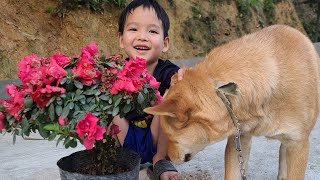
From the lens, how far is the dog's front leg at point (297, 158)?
2.88 meters

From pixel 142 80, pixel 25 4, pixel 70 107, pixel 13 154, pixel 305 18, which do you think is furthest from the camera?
pixel 305 18

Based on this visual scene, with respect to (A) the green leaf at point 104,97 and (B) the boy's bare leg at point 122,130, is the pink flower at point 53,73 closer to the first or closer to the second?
(A) the green leaf at point 104,97

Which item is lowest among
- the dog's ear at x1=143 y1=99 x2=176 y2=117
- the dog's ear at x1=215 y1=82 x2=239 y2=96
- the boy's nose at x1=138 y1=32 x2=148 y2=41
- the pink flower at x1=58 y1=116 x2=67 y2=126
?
the pink flower at x1=58 y1=116 x2=67 y2=126

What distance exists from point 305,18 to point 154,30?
11399 millimetres

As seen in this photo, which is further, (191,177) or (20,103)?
(191,177)

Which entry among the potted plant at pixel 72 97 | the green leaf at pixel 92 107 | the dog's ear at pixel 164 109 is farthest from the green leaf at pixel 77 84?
the dog's ear at pixel 164 109

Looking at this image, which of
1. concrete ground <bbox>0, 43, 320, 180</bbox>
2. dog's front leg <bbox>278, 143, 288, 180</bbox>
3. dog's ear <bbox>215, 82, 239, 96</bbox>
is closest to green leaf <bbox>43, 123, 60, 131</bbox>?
dog's ear <bbox>215, 82, 239, 96</bbox>

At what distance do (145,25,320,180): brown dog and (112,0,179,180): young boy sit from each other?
1.84ft

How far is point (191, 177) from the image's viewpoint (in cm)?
348

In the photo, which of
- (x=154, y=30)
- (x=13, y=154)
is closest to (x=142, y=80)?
(x=154, y=30)

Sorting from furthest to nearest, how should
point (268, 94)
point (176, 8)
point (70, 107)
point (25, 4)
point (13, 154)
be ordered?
point (176, 8), point (25, 4), point (13, 154), point (268, 94), point (70, 107)

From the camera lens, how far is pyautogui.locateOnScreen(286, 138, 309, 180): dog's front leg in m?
2.88

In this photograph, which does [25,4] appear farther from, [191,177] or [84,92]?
[84,92]

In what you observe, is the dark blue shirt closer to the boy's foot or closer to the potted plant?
the boy's foot
